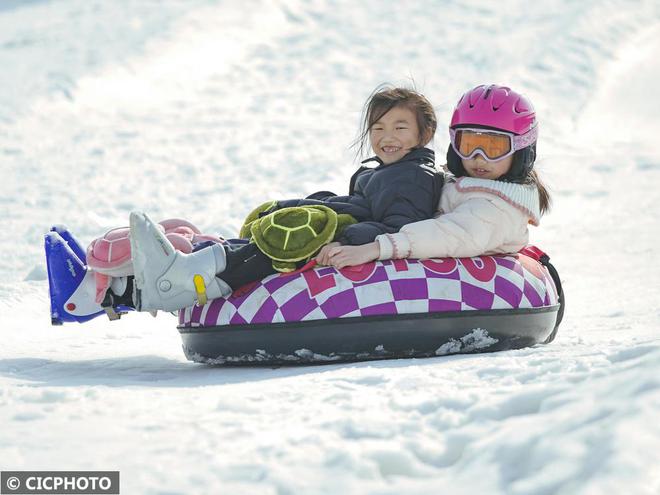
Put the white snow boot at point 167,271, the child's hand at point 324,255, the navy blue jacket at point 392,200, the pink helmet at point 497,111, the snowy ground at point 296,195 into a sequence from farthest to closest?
the pink helmet at point 497,111 < the navy blue jacket at point 392,200 < the child's hand at point 324,255 < the white snow boot at point 167,271 < the snowy ground at point 296,195

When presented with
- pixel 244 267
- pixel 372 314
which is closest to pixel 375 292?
pixel 372 314

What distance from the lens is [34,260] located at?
24.8 feet

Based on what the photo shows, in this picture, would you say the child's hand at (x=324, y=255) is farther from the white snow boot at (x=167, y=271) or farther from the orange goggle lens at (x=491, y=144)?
the orange goggle lens at (x=491, y=144)

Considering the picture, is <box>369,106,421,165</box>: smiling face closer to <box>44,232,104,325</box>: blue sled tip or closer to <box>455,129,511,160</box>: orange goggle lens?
<box>455,129,511,160</box>: orange goggle lens

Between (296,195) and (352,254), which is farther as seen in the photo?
(296,195)

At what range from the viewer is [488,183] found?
439 cm

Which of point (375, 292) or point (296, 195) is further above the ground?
point (296, 195)

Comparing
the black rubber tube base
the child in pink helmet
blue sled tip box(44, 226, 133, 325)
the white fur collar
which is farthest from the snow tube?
blue sled tip box(44, 226, 133, 325)

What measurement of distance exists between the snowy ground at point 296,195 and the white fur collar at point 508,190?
2.27 ft

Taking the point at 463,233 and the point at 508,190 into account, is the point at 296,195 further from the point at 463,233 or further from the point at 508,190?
the point at 463,233

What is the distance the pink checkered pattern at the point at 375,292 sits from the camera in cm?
410

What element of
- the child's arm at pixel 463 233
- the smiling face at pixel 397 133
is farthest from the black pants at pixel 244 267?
the smiling face at pixel 397 133

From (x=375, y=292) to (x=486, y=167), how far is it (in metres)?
0.86

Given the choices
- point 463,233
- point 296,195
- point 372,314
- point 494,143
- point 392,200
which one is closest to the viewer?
point 372,314
